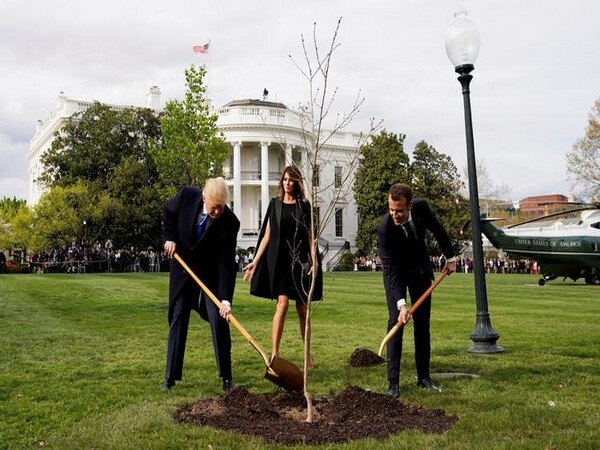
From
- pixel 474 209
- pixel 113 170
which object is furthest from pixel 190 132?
pixel 113 170

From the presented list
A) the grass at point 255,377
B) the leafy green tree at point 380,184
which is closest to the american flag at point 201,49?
the leafy green tree at point 380,184

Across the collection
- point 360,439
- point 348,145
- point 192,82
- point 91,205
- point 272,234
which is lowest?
point 360,439

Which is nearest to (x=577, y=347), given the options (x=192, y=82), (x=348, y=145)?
(x=192, y=82)

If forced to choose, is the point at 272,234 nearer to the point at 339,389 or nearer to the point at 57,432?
the point at 339,389

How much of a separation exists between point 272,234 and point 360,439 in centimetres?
296

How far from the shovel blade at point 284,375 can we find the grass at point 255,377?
1.61 ft

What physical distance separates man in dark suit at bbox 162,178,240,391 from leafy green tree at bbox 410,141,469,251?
5151cm

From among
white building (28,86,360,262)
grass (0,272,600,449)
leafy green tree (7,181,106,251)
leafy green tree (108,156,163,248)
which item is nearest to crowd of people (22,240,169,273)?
leafy green tree (7,181,106,251)

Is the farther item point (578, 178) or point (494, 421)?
point (578, 178)

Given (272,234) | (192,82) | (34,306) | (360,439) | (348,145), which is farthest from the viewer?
(348,145)

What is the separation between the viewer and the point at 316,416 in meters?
5.20

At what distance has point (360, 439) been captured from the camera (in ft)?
14.8

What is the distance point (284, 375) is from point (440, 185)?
A: 56606 mm

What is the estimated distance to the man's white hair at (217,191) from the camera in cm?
618
